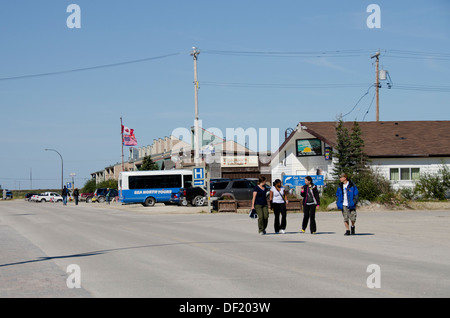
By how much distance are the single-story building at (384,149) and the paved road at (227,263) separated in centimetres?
2236

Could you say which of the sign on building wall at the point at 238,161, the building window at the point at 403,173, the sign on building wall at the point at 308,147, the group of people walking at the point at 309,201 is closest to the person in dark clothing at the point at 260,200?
the group of people walking at the point at 309,201

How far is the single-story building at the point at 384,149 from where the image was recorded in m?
41.4

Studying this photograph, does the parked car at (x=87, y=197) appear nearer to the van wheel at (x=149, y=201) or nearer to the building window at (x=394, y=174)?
the van wheel at (x=149, y=201)

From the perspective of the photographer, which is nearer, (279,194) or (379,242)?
(379,242)

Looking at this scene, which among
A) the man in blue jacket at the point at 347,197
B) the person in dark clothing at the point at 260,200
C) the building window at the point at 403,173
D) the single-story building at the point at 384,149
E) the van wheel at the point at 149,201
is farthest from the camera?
the van wheel at the point at 149,201

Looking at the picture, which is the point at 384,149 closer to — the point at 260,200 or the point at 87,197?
the point at 260,200

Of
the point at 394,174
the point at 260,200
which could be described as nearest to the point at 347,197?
the point at 260,200

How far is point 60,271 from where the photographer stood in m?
10.7

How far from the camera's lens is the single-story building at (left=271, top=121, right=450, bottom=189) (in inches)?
1630

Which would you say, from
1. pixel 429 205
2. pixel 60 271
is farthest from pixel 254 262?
pixel 429 205

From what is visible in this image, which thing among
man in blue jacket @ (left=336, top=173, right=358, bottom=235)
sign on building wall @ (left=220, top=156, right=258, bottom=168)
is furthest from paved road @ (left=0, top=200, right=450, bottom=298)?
sign on building wall @ (left=220, top=156, right=258, bottom=168)

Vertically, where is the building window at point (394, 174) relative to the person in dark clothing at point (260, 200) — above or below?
above
